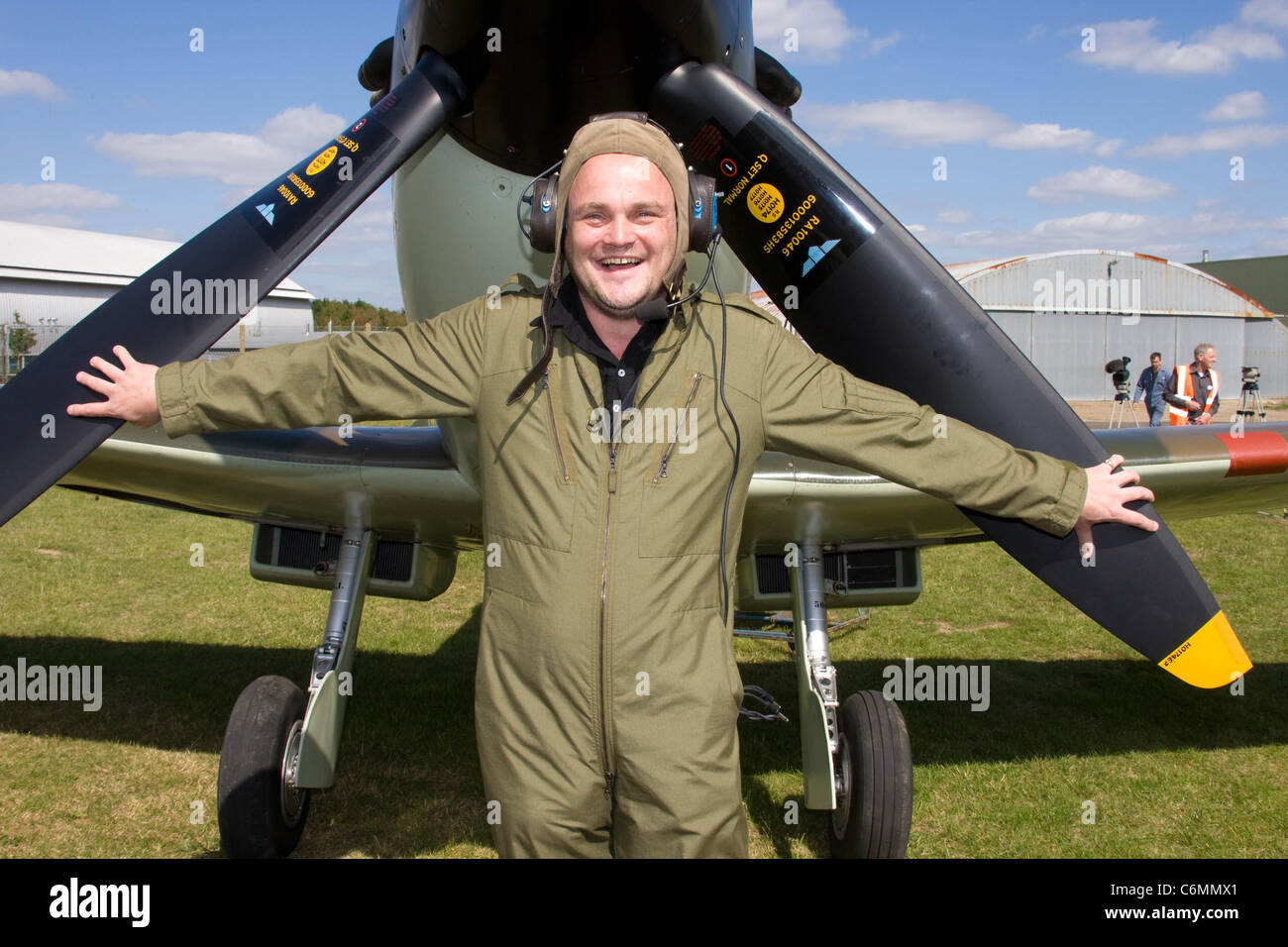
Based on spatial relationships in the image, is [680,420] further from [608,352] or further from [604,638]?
[604,638]

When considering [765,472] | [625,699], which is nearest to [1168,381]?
[765,472]

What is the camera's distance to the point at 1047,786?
4816mm

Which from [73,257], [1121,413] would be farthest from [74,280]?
[1121,413]

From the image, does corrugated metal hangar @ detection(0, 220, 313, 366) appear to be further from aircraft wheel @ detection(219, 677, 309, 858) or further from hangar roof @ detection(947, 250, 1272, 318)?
aircraft wheel @ detection(219, 677, 309, 858)

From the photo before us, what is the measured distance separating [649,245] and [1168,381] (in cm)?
1375

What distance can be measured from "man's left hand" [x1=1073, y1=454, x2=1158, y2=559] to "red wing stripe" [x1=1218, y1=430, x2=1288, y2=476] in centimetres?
210

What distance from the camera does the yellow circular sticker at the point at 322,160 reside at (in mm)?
3016

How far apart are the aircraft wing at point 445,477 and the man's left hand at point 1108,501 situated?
146 centimetres

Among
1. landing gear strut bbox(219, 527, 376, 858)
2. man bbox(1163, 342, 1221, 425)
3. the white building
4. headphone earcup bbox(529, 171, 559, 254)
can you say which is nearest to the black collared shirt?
headphone earcup bbox(529, 171, 559, 254)

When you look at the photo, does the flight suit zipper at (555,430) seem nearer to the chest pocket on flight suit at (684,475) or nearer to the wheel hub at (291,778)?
the chest pocket on flight suit at (684,475)

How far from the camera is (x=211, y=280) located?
2809mm

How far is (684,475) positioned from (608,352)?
1.08 ft

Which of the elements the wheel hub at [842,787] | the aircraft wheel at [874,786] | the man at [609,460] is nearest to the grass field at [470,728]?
the wheel hub at [842,787]
